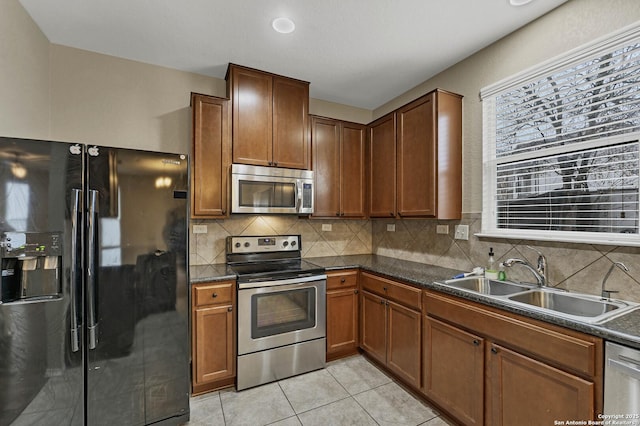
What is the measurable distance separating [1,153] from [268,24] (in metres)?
1.73

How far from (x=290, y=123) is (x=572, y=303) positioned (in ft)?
8.39

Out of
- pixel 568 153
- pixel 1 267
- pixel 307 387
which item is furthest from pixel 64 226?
pixel 568 153

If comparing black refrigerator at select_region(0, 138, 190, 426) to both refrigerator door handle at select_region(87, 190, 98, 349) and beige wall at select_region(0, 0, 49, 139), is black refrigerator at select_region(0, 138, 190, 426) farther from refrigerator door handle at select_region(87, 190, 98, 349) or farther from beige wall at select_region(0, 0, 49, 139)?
beige wall at select_region(0, 0, 49, 139)

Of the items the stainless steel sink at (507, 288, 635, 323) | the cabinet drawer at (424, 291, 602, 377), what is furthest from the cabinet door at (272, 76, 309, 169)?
the stainless steel sink at (507, 288, 635, 323)

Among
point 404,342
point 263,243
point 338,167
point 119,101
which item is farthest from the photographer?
point 338,167

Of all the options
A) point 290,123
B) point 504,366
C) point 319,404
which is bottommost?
point 319,404

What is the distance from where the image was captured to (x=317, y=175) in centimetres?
303

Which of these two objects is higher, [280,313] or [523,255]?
[523,255]

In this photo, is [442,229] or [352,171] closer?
[442,229]

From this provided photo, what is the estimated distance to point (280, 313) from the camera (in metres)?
2.43

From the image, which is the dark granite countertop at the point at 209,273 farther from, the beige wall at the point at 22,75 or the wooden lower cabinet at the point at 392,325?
the beige wall at the point at 22,75

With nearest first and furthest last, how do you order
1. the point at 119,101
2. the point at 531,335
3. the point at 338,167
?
the point at 531,335, the point at 119,101, the point at 338,167

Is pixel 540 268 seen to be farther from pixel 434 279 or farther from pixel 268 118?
pixel 268 118

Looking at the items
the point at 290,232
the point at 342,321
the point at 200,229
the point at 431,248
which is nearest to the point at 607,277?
the point at 431,248
